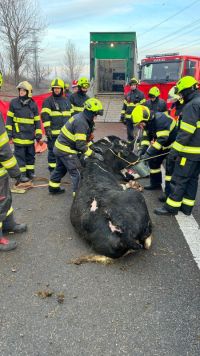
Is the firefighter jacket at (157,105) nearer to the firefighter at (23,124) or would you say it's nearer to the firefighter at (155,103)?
the firefighter at (155,103)

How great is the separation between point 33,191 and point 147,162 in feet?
7.40

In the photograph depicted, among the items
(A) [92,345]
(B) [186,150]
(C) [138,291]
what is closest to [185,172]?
(B) [186,150]

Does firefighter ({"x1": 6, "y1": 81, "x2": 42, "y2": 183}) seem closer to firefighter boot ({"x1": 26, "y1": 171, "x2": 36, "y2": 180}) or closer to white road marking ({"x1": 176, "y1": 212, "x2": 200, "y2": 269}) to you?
firefighter boot ({"x1": 26, "y1": 171, "x2": 36, "y2": 180})

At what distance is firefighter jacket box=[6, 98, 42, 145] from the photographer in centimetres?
612

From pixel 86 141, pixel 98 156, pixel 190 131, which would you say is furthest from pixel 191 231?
pixel 86 141

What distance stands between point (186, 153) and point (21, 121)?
3278 millimetres

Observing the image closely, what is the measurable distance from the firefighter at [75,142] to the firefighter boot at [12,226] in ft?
4.47

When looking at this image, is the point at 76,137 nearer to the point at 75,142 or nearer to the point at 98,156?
the point at 75,142

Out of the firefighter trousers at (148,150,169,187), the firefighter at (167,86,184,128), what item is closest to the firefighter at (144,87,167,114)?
the firefighter at (167,86,184,128)

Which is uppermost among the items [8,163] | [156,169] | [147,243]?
[8,163]

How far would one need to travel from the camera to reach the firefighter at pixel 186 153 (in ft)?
14.2

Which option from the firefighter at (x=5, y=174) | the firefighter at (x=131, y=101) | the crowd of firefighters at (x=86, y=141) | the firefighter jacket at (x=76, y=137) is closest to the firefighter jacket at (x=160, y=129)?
the crowd of firefighters at (x=86, y=141)

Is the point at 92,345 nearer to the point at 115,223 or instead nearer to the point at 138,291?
the point at 138,291

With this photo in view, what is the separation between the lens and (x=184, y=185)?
4738 mm
